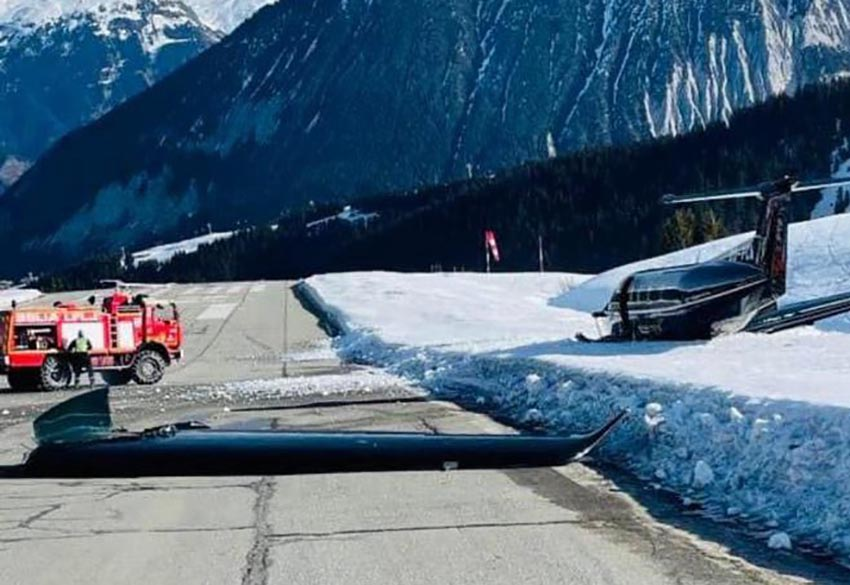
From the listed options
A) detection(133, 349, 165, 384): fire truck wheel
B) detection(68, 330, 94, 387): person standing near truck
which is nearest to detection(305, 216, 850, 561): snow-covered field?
detection(133, 349, 165, 384): fire truck wheel

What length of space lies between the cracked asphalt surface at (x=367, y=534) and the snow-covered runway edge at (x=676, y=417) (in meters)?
0.56

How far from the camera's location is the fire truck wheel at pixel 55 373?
25.6 meters

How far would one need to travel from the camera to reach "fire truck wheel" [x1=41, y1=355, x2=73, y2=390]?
84.1ft

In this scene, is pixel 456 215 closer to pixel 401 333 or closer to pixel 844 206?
pixel 844 206

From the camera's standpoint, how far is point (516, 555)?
8875 mm

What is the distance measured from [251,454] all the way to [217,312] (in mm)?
38414

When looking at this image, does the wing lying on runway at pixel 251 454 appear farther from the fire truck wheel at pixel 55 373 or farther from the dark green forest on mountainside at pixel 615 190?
the dark green forest on mountainside at pixel 615 190

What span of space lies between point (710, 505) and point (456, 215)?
605 ft

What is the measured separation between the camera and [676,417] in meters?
12.7

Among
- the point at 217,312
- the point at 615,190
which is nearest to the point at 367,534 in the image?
the point at 217,312

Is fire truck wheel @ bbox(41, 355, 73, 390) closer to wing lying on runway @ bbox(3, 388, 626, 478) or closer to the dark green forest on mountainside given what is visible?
wing lying on runway @ bbox(3, 388, 626, 478)

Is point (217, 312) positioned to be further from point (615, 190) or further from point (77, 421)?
point (615, 190)

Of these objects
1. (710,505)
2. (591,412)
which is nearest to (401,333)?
(591,412)

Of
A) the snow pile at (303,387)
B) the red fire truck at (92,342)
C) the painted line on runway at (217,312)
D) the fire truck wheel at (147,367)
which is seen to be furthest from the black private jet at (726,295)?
the painted line on runway at (217,312)
